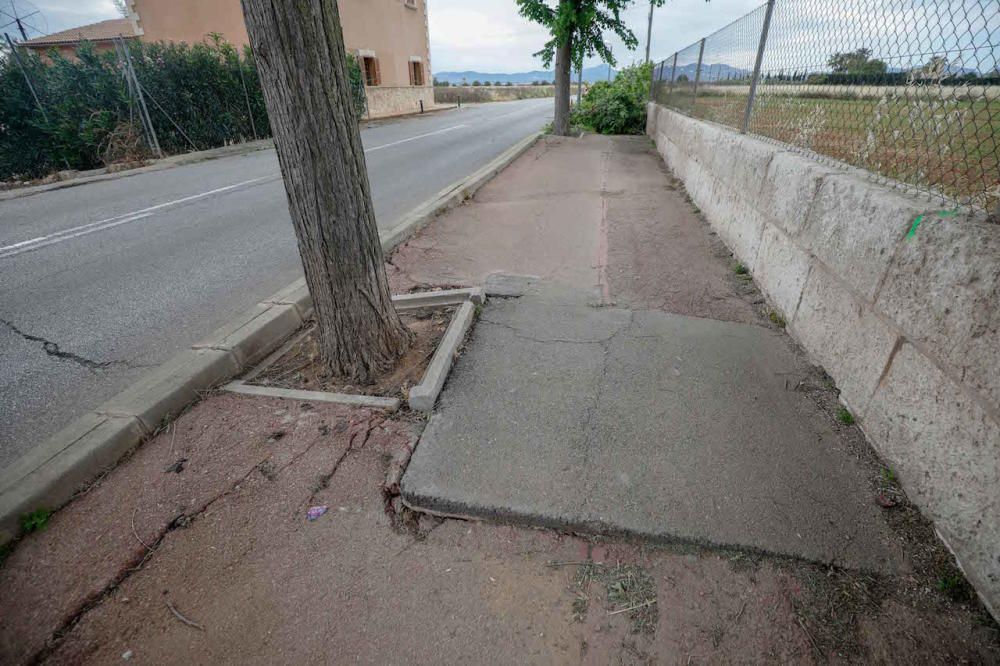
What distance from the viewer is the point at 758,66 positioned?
15.7 feet

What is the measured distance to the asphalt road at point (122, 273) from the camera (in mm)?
3078

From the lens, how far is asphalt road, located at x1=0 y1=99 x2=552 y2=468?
121 inches

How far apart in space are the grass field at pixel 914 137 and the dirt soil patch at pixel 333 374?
2.93 m

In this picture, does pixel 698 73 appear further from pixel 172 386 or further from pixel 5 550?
pixel 5 550

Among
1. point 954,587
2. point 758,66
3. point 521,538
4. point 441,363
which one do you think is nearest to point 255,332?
point 441,363

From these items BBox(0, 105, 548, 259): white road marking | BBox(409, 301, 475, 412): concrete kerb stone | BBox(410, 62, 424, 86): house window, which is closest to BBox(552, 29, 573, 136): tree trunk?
BBox(0, 105, 548, 259): white road marking

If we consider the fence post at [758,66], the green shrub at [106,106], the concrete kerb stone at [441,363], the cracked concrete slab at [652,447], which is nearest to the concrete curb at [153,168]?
the green shrub at [106,106]

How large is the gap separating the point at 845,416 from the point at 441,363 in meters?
2.30

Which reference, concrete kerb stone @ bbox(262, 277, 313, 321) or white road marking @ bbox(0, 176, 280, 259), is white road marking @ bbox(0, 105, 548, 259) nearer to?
white road marking @ bbox(0, 176, 280, 259)

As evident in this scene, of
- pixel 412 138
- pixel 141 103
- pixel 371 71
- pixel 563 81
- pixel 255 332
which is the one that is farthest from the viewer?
pixel 371 71

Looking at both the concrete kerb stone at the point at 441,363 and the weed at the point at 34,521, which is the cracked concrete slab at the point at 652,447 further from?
the weed at the point at 34,521

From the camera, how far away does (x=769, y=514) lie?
2002 millimetres

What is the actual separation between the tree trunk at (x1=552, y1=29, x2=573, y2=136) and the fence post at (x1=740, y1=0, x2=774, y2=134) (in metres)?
10.2

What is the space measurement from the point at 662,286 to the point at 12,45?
1481cm
